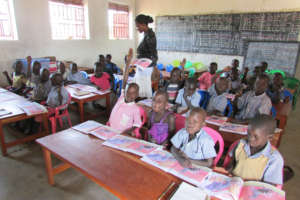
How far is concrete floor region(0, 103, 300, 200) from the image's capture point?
6.36ft

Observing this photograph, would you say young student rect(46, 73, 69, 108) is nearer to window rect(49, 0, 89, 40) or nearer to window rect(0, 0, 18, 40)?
window rect(0, 0, 18, 40)

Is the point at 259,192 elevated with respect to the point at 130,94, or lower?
lower

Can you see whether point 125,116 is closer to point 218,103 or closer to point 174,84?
point 218,103

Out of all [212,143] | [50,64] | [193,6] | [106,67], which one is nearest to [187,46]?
[193,6]

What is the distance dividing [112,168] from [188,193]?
0.48m

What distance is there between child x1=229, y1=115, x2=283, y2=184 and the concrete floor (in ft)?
3.73

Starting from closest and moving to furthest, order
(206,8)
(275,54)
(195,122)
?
(195,122) < (275,54) < (206,8)

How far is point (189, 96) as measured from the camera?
264cm

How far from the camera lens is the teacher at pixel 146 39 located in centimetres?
298

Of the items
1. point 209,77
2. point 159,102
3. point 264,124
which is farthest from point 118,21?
point 264,124

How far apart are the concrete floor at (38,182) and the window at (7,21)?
3.50m

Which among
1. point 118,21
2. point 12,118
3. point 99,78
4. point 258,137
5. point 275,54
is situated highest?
point 118,21

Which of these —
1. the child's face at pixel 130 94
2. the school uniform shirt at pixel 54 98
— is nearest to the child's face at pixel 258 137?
the child's face at pixel 130 94

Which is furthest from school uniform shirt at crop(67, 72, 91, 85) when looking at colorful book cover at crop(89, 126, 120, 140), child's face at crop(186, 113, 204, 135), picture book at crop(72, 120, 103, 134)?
child's face at crop(186, 113, 204, 135)
